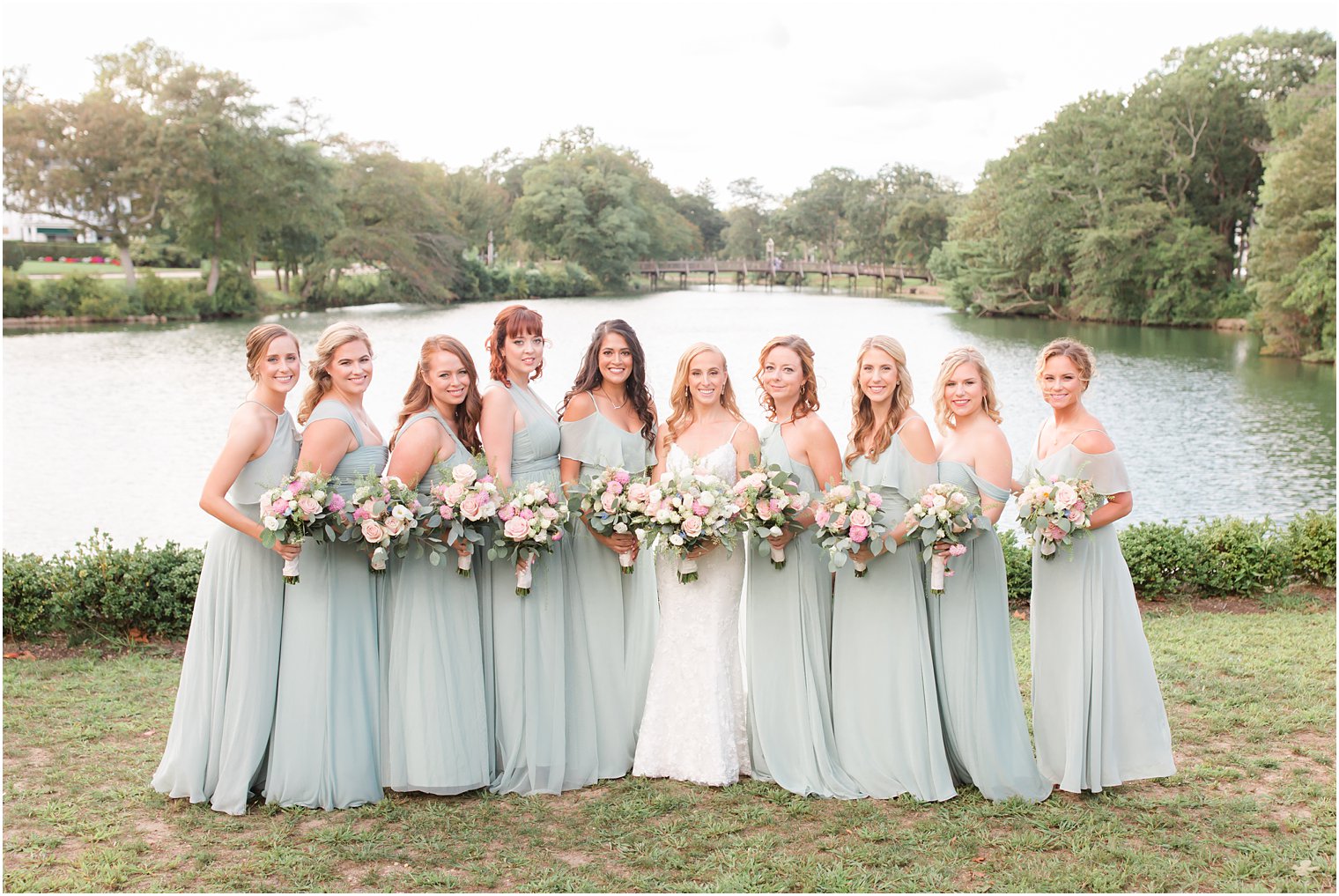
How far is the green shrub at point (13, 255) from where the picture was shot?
2263 inches

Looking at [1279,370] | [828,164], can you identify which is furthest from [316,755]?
[828,164]

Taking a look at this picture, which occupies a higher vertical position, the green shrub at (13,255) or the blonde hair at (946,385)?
the green shrub at (13,255)

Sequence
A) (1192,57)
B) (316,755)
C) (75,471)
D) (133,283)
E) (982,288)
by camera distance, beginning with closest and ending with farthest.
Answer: (316,755) → (75,471) → (133,283) → (1192,57) → (982,288)

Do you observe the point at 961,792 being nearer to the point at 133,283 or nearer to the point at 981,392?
the point at 981,392

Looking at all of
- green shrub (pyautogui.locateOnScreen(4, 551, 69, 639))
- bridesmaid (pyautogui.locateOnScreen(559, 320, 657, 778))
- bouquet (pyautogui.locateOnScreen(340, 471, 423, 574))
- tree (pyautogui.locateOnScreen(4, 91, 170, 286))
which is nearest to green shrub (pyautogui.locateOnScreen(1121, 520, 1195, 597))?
bridesmaid (pyautogui.locateOnScreen(559, 320, 657, 778))

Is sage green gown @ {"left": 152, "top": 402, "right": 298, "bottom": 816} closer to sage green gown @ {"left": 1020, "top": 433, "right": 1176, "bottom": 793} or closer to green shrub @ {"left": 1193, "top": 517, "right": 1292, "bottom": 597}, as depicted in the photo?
sage green gown @ {"left": 1020, "top": 433, "right": 1176, "bottom": 793}

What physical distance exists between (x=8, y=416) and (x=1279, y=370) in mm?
38577

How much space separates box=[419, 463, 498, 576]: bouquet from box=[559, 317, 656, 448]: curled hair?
0.80 meters

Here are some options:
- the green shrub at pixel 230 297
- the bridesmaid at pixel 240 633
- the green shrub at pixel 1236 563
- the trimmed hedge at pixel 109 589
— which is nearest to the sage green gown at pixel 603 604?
the bridesmaid at pixel 240 633

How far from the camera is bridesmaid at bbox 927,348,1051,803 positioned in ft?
19.5

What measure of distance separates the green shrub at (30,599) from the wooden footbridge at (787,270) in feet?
274

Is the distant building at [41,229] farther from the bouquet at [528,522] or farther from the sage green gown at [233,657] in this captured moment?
the bouquet at [528,522]

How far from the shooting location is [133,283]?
2047 inches

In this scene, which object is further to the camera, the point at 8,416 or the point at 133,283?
the point at 133,283
